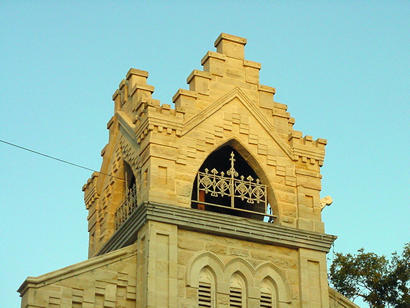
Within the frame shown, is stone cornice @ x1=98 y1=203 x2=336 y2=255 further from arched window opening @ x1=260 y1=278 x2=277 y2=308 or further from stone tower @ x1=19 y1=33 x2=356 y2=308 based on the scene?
arched window opening @ x1=260 y1=278 x2=277 y2=308

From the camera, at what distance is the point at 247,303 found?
34281 mm

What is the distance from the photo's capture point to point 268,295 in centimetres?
3484

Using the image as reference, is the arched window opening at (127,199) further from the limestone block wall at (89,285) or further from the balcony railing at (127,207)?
the limestone block wall at (89,285)

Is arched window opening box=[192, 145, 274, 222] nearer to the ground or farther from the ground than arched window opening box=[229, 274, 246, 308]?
farther from the ground

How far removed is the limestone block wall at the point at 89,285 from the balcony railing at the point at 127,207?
2492 millimetres

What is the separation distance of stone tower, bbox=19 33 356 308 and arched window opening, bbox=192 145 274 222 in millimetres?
44

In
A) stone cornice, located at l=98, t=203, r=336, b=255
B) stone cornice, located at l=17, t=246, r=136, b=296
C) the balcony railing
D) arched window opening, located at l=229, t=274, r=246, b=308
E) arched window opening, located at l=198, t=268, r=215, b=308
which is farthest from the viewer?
the balcony railing

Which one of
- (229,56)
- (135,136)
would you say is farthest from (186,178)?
(229,56)

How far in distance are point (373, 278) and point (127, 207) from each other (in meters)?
11.8

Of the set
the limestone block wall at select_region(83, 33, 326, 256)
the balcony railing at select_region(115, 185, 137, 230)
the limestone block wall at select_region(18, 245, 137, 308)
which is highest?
the limestone block wall at select_region(83, 33, 326, 256)

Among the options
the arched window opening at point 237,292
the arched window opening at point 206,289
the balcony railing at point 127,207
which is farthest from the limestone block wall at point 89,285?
the arched window opening at point 237,292

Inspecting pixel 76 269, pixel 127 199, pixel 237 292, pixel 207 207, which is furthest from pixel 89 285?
pixel 207 207

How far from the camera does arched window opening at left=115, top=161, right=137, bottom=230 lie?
36.5 meters

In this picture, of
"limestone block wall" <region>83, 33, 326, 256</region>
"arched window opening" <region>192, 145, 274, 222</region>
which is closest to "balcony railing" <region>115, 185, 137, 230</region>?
"limestone block wall" <region>83, 33, 326, 256</region>
